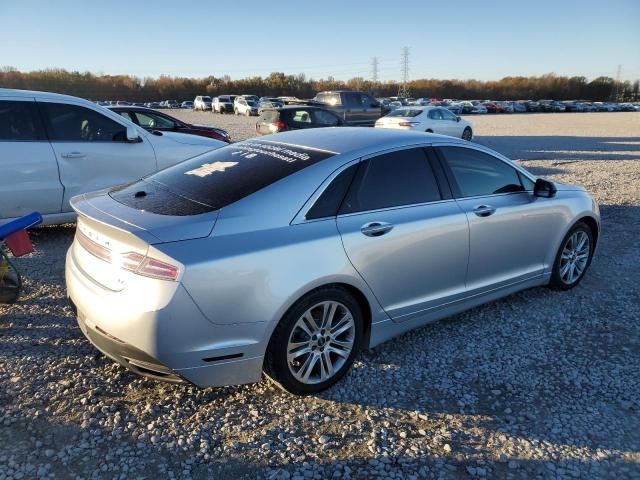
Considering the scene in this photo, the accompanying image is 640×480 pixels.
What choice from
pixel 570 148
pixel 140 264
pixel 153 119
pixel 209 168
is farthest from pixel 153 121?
pixel 570 148

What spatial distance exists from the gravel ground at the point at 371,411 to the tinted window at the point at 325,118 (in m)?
12.5

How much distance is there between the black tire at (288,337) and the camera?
290 centimetres

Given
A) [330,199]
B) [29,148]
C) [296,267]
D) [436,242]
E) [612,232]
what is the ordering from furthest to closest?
[612,232], [29,148], [436,242], [330,199], [296,267]

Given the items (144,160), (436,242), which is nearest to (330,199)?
(436,242)

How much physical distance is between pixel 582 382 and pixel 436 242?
52.2 inches

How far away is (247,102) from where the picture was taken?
142ft

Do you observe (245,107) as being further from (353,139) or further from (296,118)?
(353,139)

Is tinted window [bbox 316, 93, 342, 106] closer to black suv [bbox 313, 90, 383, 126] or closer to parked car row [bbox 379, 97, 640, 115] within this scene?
black suv [bbox 313, 90, 383, 126]

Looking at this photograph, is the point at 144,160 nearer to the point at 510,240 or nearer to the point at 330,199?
the point at 330,199

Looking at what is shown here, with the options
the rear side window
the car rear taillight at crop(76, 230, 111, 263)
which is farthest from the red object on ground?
the rear side window

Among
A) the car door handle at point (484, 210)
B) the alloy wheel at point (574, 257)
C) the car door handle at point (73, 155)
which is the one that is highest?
the car door handle at point (73, 155)

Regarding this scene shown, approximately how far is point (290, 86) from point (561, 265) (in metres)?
83.8

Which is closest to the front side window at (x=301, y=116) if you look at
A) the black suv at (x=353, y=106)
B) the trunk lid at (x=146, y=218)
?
the black suv at (x=353, y=106)

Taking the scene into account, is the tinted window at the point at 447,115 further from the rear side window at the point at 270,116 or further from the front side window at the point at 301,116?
the rear side window at the point at 270,116
